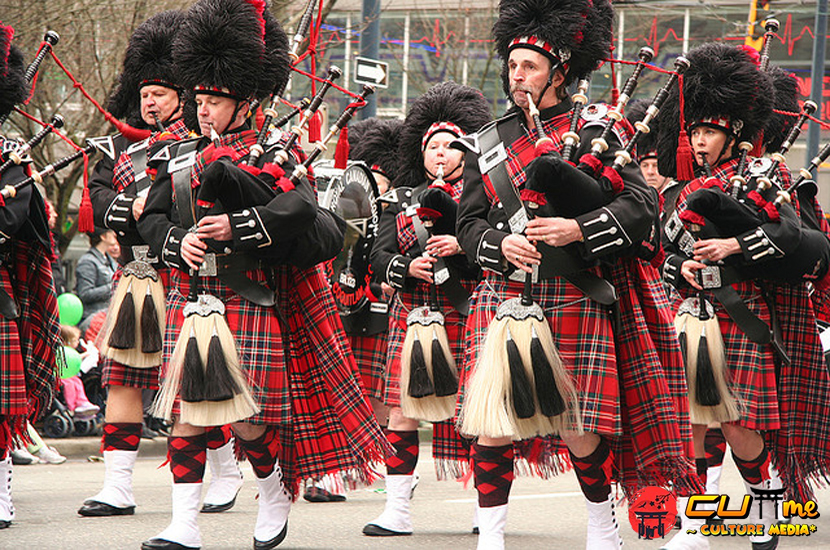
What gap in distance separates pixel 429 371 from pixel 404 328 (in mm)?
355

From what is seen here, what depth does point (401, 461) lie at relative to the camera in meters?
5.95

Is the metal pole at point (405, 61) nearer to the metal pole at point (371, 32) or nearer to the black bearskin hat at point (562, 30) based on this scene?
the metal pole at point (371, 32)

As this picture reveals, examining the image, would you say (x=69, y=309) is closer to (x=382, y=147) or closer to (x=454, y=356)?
(x=382, y=147)

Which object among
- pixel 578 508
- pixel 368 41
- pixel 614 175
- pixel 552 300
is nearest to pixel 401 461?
pixel 578 508

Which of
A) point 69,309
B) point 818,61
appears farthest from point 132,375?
point 818,61

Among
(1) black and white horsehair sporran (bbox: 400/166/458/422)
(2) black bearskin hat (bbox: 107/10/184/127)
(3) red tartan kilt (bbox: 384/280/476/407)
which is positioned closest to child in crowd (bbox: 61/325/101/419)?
(2) black bearskin hat (bbox: 107/10/184/127)

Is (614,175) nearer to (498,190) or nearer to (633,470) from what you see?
(498,190)

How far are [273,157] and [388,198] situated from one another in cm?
168

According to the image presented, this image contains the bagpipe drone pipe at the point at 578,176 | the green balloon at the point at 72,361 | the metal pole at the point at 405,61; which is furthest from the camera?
the metal pole at the point at 405,61

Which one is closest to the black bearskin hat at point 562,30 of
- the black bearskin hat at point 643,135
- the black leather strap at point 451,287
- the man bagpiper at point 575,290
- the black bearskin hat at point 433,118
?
the man bagpiper at point 575,290

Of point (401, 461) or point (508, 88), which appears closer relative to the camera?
point (508, 88)

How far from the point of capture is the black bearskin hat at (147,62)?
6.32 meters

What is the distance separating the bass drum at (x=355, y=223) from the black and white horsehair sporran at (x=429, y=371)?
2.80ft

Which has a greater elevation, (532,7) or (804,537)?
(532,7)
